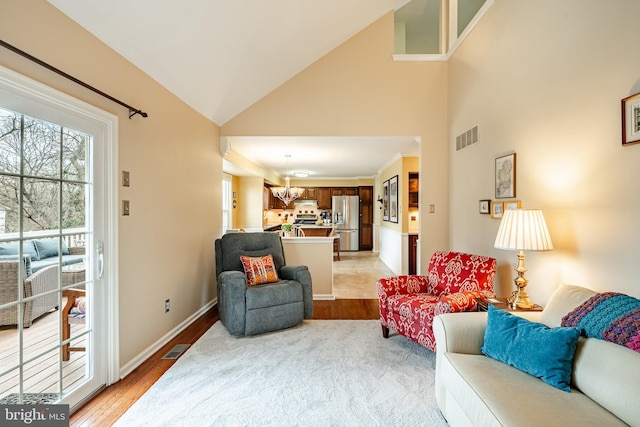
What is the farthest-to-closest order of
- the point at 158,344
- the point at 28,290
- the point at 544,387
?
the point at 158,344 < the point at 28,290 < the point at 544,387

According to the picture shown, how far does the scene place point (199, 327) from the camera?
11.0 feet

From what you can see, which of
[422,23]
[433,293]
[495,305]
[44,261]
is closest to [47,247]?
[44,261]

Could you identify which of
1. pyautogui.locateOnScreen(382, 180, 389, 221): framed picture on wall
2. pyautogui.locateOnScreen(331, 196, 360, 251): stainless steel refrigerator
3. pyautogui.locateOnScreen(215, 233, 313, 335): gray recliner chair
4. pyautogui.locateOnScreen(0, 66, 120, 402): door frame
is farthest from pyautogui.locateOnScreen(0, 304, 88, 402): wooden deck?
pyautogui.locateOnScreen(331, 196, 360, 251): stainless steel refrigerator

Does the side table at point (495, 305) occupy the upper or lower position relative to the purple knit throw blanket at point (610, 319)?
lower

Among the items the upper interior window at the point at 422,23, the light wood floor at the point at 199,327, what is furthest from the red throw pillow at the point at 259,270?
the upper interior window at the point at 422,23

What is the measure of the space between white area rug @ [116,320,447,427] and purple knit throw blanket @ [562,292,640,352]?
1.00 metres

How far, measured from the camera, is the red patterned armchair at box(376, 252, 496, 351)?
8.20ft

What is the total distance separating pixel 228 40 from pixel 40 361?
9.26ft

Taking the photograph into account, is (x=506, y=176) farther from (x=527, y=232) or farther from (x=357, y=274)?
(x=357, y=274)

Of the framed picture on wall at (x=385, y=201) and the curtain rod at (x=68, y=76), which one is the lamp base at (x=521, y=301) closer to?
the curtain rod at (x=68, y=76)

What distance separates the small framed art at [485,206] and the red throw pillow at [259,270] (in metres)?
2.39

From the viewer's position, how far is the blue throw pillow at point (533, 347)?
4.75ft

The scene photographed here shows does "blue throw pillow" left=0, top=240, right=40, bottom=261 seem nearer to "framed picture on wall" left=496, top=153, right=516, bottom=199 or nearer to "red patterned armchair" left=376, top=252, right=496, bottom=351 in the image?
"red patterned armchair" left=376, top=252, right=496, bottom=351

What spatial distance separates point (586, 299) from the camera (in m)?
1.68
